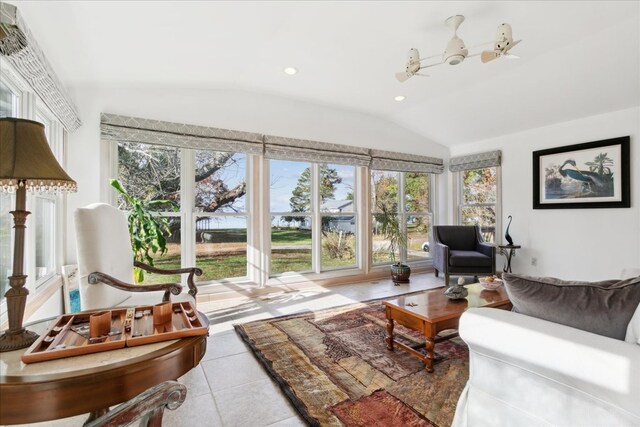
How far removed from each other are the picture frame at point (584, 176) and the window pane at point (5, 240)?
5903 millimetres

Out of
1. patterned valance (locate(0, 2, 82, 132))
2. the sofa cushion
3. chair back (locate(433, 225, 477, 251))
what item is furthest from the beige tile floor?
chair back (locate(433, 225, 477, 251))

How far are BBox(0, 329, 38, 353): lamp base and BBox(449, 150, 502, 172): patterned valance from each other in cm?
575

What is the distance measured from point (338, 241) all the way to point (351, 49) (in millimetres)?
2859

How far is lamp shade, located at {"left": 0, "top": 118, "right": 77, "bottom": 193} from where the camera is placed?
3.45ft

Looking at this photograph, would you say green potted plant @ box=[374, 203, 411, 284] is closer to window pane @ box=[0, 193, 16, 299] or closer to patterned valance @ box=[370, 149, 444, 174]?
patterned valance @ box=[370, 149, 444, 174]

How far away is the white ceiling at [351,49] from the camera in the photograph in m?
2.35

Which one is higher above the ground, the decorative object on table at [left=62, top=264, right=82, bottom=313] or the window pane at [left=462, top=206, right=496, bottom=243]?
the window pane at [left=462, top=206, right=496, bottom=243]

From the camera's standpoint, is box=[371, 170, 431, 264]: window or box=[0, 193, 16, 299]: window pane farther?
box=[371, 170, 431, 264]: window

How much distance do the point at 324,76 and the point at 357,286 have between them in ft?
9.69

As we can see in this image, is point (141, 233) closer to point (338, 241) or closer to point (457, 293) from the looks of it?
point (338, 241)

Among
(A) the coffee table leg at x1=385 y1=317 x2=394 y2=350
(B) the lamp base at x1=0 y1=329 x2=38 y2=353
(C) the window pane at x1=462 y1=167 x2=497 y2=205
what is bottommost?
(A) the coffee table leg at x1=385 y1=317 x2=394 y2=350

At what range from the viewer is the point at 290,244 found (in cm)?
456

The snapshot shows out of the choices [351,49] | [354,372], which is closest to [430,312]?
[354,372]

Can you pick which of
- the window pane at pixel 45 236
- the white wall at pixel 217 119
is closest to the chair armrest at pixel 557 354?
the window pane at pixel 45 236
